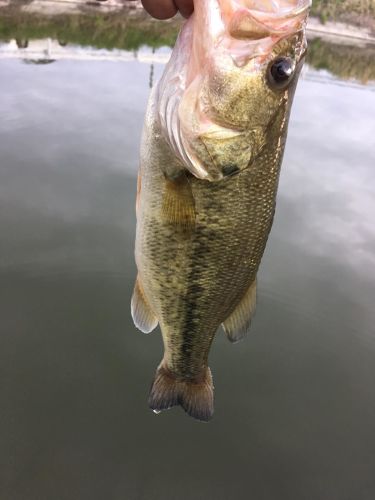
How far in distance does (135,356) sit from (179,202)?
2919mm

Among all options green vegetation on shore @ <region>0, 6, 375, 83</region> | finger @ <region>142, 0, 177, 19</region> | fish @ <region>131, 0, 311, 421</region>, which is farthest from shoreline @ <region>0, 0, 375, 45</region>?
fish @ <region>131, 0, 311, 421</region>

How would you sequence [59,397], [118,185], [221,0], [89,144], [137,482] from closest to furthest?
[221,0], [137,482], [59,397], [118,185], [89,144]

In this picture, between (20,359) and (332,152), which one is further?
(332,152)

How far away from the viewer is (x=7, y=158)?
6168 mm

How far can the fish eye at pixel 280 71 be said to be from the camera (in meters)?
1.29

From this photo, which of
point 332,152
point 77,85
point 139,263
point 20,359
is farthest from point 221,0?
point 77,85

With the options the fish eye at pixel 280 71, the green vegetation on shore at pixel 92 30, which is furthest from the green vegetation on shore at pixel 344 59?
the fish eye at pixel 280 71

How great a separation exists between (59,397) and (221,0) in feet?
11.0

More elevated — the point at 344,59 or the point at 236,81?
the point at 236,81

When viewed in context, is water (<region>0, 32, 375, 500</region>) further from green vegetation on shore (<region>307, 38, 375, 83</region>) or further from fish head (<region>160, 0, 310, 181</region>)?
green vegetation on shore (<region>307, 38, 375, 83</region>)

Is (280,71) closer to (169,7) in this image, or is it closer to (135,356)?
(169,7)

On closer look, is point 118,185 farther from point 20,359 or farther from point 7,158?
point 20,359

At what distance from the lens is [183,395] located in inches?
79.0

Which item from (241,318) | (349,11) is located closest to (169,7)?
(241,318)
